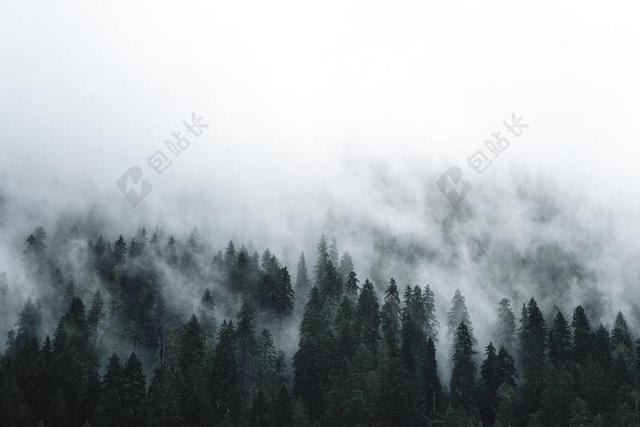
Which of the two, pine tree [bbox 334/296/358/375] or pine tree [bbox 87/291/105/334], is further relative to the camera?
pine tree [bbox 87/291/105/334]

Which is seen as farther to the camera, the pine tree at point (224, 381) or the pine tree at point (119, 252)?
the pine tree at point (119, 252)

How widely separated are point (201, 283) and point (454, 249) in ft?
267

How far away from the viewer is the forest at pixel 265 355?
8612cm

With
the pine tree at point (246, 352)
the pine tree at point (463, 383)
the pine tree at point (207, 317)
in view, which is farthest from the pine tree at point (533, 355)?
the pine tree at point (207, 317)

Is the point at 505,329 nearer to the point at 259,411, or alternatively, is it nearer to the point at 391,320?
the point at 391,320

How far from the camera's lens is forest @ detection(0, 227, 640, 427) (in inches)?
3391

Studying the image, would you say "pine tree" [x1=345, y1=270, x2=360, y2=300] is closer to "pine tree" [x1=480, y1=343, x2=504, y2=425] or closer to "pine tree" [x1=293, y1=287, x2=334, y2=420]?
"pine tree" [x1=293, y1=287, x2=334, y2=420]

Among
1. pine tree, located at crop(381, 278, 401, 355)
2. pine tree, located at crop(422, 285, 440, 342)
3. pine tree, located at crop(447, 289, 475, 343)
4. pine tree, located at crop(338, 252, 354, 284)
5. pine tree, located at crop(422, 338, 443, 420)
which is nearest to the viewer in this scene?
pine tree, located at crop(422, 338, 443, 420)

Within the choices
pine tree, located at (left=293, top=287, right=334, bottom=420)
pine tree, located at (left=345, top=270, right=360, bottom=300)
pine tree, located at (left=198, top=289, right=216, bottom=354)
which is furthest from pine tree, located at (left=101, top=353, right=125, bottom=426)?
pine tree, located at (left=345, top=270, right=360, bottom=300)

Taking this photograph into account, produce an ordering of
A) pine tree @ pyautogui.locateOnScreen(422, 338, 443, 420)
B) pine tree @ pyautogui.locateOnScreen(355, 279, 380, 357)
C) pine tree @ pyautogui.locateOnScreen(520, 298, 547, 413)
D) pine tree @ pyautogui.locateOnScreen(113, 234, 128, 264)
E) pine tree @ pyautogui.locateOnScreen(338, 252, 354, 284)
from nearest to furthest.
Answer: pine tree @ pyautogui.locateOnScreen(520, 298, 547, 413)
pine tree @ pyautogui.locateOnScreen(422, 338, 443, 420)
pine tree @ pyautogui.locateOnScreen(355, 279, 380, 357)
pine tree @ pyautogui.locateOnScreen(338, 252, 354, 284)
pine tree @ pyautogui.locateOnScreen(113, 234, 128, 264)

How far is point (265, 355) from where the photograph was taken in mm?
111125

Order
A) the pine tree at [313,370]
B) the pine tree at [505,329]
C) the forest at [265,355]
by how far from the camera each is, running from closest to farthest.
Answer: the forest at [265,355], the pine tree at [313,370], the pine tree at [505,329]

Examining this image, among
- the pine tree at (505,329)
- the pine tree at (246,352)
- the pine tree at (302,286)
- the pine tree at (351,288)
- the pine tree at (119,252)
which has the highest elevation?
the pine tree at (119,252)

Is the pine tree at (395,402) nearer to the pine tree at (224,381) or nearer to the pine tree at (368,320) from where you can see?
the pine tree at (368,320)
